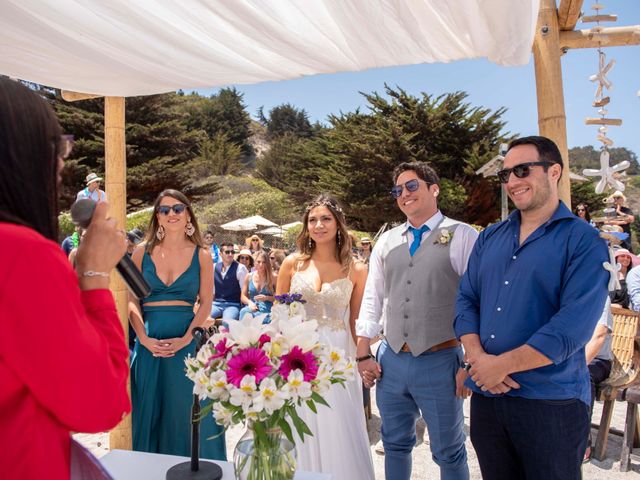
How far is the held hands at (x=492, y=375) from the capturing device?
7.29 ft

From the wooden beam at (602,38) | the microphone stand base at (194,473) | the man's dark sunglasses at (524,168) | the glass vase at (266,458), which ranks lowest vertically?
the microphone stand base at (194,473)

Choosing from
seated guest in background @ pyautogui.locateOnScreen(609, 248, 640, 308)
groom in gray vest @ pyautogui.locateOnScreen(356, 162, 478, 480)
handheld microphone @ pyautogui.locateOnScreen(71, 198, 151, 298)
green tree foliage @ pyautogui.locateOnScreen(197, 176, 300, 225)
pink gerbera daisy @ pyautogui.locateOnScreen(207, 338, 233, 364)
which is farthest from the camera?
green tree foliage @ pyautogui.locateOnScreen(197, 176, 300, 225)

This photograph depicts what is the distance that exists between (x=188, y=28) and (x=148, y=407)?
2435 mm

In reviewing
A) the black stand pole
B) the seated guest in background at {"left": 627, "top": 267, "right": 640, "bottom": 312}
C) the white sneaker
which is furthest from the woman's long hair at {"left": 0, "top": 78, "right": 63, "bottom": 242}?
the seated guest in background at {"left": 627, "top": 267, "right": 640, "bottom": 312}

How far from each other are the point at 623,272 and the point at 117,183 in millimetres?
6161

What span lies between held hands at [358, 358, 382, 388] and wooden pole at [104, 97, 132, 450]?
1854 mm

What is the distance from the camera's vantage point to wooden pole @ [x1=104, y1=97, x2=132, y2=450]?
3.74 m

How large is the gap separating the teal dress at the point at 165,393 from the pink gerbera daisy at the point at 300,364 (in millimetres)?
1963

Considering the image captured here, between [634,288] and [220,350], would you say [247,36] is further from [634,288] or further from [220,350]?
[634,288]

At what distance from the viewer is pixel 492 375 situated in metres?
2.24

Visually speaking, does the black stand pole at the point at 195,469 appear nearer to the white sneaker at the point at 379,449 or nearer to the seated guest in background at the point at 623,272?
the white sneaker at the point at 379,449

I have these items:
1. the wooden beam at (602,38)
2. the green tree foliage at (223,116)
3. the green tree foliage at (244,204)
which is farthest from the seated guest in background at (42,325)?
the green tree foliage at (223,116)

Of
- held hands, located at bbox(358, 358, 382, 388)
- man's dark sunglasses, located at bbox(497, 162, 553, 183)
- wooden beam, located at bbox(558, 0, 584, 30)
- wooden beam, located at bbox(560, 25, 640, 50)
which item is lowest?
held hands, located at bbox(358, 358, 382, 388)

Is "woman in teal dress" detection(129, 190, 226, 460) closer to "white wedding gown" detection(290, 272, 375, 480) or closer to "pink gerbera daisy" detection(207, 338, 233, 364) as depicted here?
"white wedding gown" detection(290, 272, 375, 480)
